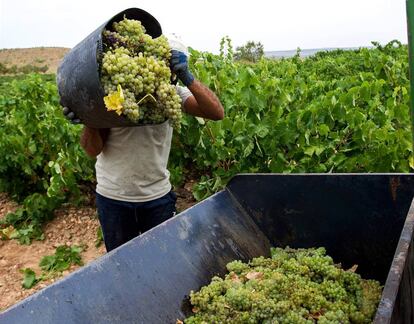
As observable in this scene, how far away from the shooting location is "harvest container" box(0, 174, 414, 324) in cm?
218

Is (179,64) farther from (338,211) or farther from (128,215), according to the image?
(338,211)

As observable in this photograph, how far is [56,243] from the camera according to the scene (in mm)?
5391

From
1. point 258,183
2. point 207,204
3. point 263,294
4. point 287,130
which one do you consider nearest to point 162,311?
point 263,294

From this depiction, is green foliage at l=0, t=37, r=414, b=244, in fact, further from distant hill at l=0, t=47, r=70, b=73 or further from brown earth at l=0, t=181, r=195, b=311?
distant hill at l=0, t=47, r=70, b=73

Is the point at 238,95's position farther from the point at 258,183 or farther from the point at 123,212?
the point at 123,212

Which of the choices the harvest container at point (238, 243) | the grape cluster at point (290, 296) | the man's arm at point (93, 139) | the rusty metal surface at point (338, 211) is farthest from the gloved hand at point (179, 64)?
the grape cluster at point (290, 296)

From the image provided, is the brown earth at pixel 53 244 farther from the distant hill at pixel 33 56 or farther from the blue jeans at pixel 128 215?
the distant hill at pixel 33 56

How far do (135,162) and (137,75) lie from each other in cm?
77

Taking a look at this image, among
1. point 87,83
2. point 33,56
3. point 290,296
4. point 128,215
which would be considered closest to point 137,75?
point 87,83

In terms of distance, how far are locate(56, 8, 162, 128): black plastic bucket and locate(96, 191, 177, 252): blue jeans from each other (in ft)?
2.14

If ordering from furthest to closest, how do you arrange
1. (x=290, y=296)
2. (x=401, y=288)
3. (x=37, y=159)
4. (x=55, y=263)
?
(x=37, y=159), (x=55, y=263), (x=290, y=296), (x=401, y=288)

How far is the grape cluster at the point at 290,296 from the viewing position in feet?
7.70

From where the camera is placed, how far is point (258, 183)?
3.21m

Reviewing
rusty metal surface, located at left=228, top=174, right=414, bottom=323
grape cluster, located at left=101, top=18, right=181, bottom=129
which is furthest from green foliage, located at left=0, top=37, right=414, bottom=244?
grape cluster, located at left=101, top=18, right=181, bottom=129
